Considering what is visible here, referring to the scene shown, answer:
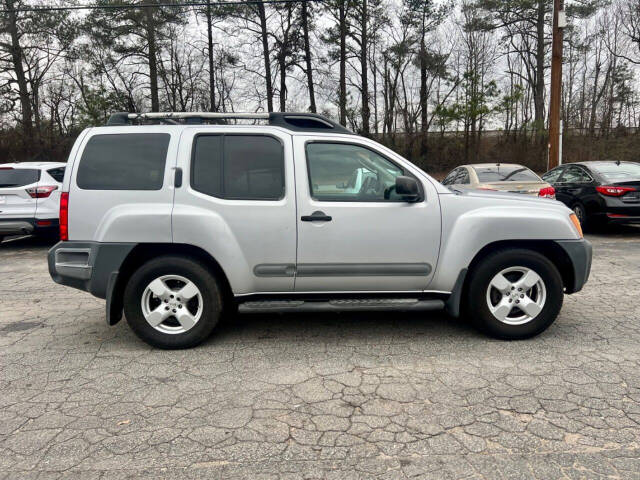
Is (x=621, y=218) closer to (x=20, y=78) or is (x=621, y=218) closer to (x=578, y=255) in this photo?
(x=578, y=255)

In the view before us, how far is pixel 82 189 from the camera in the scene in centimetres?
382

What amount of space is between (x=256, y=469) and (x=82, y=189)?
107 inches

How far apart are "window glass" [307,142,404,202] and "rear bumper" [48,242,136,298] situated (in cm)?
166

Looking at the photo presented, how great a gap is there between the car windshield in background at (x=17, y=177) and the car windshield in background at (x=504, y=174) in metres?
8.65

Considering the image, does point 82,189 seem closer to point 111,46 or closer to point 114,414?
point 114,414

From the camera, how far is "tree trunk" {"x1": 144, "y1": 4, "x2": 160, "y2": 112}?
917 inches

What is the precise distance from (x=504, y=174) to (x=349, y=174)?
6124 millimetres

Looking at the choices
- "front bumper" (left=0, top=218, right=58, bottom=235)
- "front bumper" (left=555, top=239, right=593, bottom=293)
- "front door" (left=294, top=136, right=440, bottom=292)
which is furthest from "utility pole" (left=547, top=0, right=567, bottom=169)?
"front bumper" (left=0, top=218, right=58, bottom=235)

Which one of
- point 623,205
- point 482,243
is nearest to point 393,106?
point 623,205

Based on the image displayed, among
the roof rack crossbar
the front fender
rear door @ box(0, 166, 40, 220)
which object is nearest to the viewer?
the front fender

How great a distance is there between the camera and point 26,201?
8586 millimetres

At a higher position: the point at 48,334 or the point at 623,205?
the point at 623,205

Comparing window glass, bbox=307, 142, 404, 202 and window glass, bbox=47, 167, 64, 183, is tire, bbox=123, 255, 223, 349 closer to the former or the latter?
window glass, bbox=307, 142, 404, 202

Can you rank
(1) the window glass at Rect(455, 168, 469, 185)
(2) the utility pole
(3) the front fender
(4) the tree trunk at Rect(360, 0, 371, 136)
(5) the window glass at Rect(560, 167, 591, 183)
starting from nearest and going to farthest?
(3) the front fender → (1) the window glass at Rect(455, 168, 469, 185) → (5) the window glass at Rect(560, 167, 591, 183) → (2) the utility pole → (4) the tree trunk at Rect(360, 0, 371, 136)
